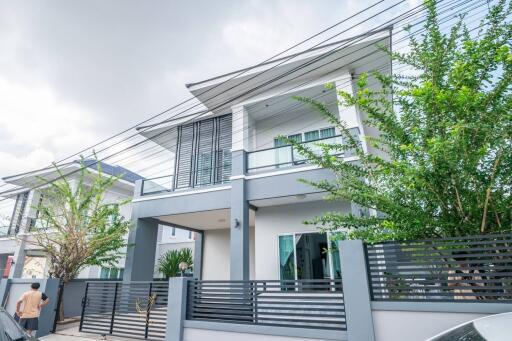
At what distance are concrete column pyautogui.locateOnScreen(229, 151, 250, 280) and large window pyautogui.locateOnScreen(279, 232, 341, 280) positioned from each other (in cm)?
124

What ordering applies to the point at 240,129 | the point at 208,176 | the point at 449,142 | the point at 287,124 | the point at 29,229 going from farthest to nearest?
the point at 29,229 < the point at 208,176 < the point at 287,124 < the point at 240,129 < the point at 449,142

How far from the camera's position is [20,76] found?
8617 mm

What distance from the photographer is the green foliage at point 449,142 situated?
3.23m

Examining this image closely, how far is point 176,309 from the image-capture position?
17.3 feet

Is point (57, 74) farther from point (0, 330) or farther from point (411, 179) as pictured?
point (411, 179)

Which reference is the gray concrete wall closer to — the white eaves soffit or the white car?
the white car

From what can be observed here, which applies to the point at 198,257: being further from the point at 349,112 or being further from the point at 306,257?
the point at 349,112

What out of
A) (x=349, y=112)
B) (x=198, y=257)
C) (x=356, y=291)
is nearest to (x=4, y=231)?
(x=198, y=257)

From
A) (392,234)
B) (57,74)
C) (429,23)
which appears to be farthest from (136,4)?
(392,234)

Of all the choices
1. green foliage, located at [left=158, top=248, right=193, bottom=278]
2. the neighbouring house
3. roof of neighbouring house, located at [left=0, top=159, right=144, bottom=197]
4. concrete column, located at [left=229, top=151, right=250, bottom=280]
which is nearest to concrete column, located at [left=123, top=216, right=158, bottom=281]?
green foliage, located at [left=158, top=248, right=193, bottom=278]

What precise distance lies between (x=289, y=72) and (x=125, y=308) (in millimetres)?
7735

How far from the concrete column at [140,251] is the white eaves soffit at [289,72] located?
4.93 meters

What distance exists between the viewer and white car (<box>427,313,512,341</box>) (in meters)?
1.66

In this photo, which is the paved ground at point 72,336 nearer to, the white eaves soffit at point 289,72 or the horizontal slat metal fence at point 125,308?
the horizontal slat metal fence at point 125,308
